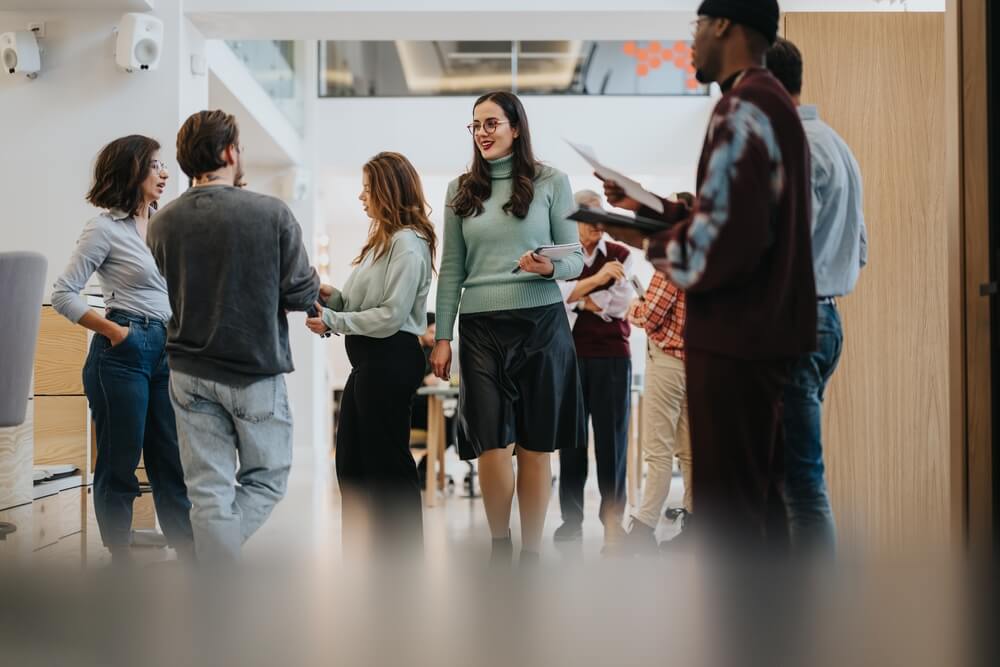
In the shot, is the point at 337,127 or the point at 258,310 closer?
the point at 258,310

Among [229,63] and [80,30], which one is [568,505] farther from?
[229,63]

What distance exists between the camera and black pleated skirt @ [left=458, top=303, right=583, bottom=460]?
110 inches

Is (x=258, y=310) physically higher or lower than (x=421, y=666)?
higher

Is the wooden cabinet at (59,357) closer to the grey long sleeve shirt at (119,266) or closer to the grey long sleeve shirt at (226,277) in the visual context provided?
the grey long sleeve shirt at (119,266)

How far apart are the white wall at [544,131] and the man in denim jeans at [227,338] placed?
6.88 meters

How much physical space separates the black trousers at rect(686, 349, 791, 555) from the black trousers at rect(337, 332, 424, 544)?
4.55 feet

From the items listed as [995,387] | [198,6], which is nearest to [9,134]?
[198,6]

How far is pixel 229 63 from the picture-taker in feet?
20.4

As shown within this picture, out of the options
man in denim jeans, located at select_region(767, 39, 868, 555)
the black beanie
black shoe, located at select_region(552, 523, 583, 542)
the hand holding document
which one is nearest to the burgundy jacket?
the black beanie

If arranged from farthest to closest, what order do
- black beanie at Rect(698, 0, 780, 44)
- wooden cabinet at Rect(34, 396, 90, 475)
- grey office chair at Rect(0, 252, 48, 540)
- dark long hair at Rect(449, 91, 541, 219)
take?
wooden cabinet at Rect(34, 396, 90, 475) < dark long hair at Rect(449, 91, 541, 219) < grey office chair at Rect(0, 252, 48, 540) < black beanie at Rect(698, 0, 780, 44)

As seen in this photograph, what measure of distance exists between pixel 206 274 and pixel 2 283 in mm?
550

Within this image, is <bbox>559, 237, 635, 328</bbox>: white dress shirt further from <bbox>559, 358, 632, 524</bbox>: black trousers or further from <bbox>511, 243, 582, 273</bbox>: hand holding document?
<bbox>511, 243, 582, 273</bbox>: hand holding document

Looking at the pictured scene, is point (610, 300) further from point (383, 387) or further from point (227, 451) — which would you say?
point (227, 451)

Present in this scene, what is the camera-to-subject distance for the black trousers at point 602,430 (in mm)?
4051
